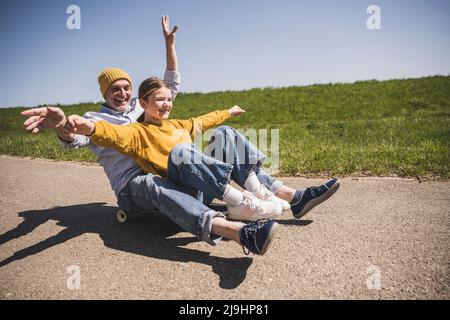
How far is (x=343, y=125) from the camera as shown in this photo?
9.91 metres

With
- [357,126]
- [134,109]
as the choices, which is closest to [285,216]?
[134,109]

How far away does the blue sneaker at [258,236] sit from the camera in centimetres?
240

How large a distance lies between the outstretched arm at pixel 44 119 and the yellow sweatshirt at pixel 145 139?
0.80 ft

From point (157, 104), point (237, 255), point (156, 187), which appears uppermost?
point (157, 104)

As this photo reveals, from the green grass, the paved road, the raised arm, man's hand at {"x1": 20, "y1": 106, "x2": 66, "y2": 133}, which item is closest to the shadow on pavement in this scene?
the paved road

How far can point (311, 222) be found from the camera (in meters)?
3.32

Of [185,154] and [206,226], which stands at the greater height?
[185,154]

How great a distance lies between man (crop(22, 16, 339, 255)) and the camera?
2420mm

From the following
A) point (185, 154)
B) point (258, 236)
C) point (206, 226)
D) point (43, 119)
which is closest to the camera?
point (43, 119)

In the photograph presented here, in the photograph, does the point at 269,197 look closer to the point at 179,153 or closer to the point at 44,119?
the point at 179,153

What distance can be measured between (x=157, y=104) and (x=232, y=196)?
110 cm

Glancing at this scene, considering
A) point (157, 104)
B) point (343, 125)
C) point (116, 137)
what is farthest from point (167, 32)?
point (343, 125)

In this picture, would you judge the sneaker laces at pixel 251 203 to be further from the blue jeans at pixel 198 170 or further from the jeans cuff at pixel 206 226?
the jeans cuff at pixel 206 226

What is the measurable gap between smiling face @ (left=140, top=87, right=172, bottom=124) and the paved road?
1.06m
